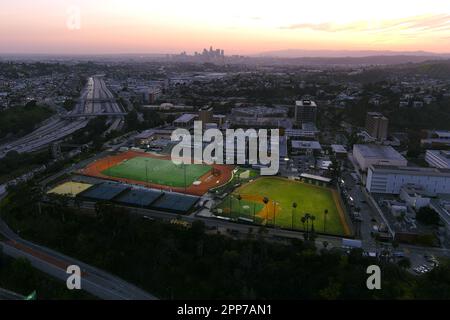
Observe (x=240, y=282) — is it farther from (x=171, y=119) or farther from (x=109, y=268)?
(x=171, y=119)

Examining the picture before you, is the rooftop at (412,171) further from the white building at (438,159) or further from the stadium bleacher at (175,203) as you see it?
the stadium bleacher at (175,203)

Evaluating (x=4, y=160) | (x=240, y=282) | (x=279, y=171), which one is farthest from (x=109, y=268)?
(x=4, y=160)

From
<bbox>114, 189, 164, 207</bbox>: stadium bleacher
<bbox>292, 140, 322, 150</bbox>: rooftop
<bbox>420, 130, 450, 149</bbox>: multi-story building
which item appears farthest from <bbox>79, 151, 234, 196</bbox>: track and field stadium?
<bbox>420, 130, 450, 149</bbox>: multi-story building

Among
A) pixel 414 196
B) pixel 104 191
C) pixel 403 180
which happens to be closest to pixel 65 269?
pixel 104 191

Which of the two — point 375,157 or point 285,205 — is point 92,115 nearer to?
point 285,205

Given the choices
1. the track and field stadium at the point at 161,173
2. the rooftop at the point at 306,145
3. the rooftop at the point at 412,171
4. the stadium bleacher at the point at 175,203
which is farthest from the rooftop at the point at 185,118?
the rooftop at the point at 412,171

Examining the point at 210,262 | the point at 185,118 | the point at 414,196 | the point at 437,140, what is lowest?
the point at 210,262
